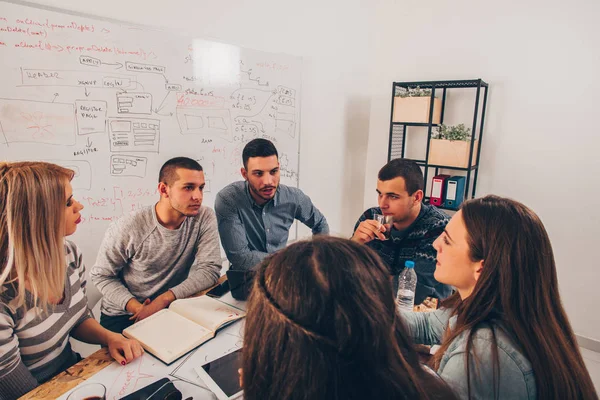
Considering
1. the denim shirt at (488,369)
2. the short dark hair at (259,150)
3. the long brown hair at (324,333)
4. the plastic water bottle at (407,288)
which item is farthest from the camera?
the short dark hair at (259,150)

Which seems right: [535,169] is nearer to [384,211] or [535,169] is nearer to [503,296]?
[384,211]

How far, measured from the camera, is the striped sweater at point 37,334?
1018 mm

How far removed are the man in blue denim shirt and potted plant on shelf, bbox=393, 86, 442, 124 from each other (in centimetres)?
115

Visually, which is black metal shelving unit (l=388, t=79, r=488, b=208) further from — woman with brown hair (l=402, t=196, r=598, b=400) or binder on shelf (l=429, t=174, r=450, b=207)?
woman with brown hair (l=402, t=196, r=598, b=400)

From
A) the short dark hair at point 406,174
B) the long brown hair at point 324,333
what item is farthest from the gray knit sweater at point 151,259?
the long brown hair at point 324,333

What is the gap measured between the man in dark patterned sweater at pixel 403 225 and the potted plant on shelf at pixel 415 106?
3.04 feet

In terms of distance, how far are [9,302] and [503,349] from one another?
1327 mm

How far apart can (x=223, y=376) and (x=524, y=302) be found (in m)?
0.81

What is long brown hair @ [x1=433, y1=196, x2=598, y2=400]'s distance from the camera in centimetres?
81

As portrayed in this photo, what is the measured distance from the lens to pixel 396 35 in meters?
3.10

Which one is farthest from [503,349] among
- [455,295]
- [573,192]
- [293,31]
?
[293,31]

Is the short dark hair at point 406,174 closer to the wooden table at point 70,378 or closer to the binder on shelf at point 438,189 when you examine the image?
the binder on shelf at point 438,189

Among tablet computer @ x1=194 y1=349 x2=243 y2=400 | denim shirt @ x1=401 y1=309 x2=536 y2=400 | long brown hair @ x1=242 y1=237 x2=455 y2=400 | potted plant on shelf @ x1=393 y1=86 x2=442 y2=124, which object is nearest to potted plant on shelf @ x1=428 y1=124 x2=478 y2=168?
potted plant on shelf @ x1=393 y1=86 x2=442 y2=124

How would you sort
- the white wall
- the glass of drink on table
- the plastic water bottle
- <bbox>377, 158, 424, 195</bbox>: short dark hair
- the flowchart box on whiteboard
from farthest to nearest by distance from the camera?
1. the white wall
2. <bbox>377, 158, 424, 195</bbox>: short dark hair
3. the glass of drink on table
4. the flowchart box on whiteboard
5. the plastic water bottle
